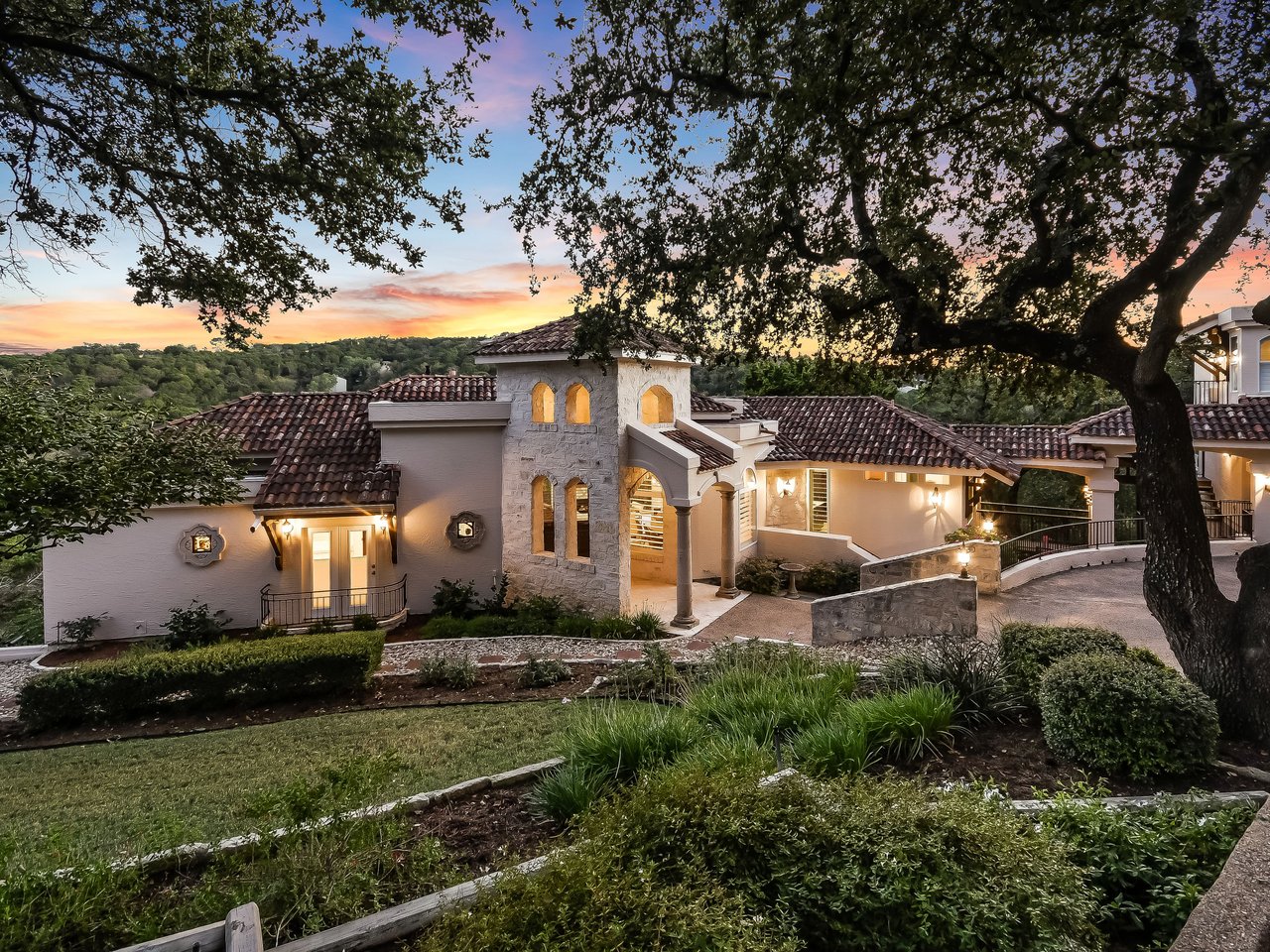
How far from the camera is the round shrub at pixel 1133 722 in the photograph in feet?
17.1

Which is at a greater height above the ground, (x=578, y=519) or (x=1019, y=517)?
(x=578, y=519)

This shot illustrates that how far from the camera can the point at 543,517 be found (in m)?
16.8

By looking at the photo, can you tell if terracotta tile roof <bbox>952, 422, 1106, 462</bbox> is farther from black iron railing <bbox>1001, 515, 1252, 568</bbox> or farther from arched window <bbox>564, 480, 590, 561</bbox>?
arched window <bbox>564, 480, 590, 561</bbox>

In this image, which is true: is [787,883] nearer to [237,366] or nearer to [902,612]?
[902,612]

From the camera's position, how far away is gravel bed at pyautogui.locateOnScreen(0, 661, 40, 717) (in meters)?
11.7

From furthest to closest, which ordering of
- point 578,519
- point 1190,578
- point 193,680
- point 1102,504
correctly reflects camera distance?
point 1102,504, point 578,519, point 193,680, point 1190,578

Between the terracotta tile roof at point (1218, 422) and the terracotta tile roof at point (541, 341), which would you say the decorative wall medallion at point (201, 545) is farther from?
the terracotta tile roof at point (1218, 422)

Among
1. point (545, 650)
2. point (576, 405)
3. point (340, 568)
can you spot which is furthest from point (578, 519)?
point (340, 568)

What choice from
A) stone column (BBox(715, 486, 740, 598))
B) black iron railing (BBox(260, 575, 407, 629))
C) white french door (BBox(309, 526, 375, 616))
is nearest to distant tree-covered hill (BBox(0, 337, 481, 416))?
white french door (BBox(309, 526, 375, 616))

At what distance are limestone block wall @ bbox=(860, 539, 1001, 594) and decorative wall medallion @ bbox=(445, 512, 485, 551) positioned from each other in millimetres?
10193

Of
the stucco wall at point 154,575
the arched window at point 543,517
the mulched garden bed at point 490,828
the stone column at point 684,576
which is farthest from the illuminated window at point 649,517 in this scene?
the mulched garden bed at point 490,828

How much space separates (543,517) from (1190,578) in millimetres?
13264

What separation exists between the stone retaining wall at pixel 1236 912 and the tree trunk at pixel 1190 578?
369 centimetres

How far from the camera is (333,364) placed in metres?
29.5
